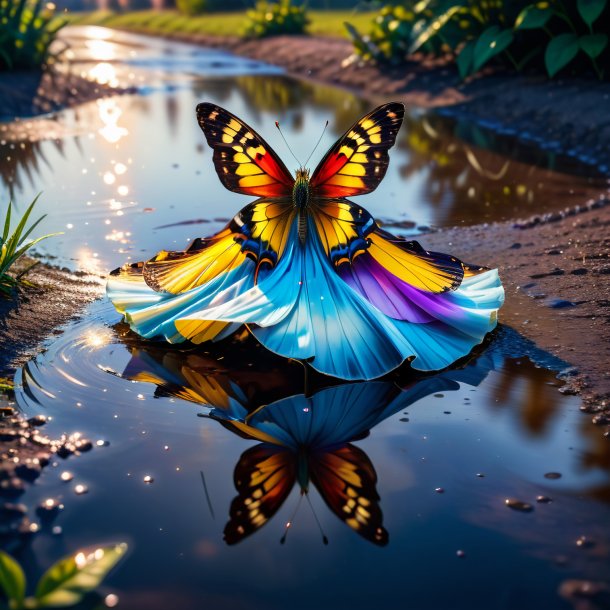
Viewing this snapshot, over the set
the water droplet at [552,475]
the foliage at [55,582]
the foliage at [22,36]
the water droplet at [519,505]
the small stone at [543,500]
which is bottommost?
the foliage at [55,582]

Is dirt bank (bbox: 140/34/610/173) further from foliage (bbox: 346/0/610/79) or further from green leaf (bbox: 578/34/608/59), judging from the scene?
green leaf (bbox: 578/34/608/59)

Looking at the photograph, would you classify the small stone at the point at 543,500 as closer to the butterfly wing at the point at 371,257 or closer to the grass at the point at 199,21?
the butterfly wing at the point at 371,257

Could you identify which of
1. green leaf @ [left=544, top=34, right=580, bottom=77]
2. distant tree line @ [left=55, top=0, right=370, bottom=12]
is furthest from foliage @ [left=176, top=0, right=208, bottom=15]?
green leaf @ [left=544, top=34, right=580, bottom=77]

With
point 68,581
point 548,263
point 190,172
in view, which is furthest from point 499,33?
point 68,581

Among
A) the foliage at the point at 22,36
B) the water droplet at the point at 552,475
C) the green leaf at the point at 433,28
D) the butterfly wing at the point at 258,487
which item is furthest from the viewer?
the foliage at the point at 22,36

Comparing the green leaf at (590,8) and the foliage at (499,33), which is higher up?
the foliage at (499,33)

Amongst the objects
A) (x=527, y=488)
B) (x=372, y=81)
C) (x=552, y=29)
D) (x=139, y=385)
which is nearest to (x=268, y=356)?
(x=139, y=385)

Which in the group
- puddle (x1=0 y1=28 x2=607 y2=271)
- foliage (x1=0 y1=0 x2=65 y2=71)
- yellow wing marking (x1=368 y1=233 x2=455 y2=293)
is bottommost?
yellow wing marking (x1=368 y1=233 x2=455 y2=293)

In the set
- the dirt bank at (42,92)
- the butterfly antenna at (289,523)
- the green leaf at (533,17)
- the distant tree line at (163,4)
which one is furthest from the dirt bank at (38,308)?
the distant tree line at (163,4)
